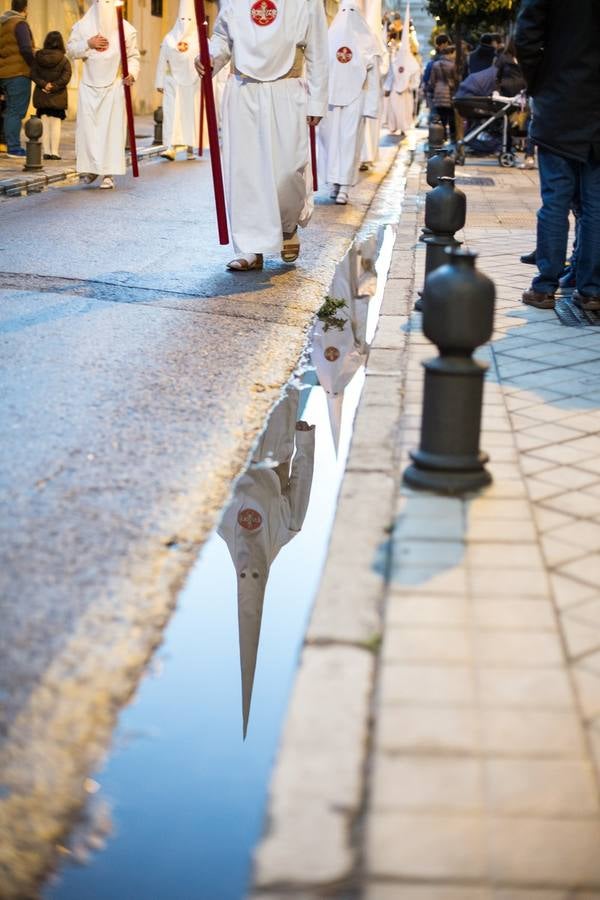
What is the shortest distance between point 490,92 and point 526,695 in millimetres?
20651

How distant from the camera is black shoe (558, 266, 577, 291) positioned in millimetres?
8469

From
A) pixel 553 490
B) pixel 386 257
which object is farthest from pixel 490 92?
pixel 553 490

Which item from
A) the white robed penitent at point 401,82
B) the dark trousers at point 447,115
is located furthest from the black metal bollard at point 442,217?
the white robed penitent at point 401,82

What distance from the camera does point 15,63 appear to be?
19.2 m

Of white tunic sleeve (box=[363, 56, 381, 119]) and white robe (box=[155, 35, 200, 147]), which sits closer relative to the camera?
white tunic sleeve (box=[363, 56, 381, 119])

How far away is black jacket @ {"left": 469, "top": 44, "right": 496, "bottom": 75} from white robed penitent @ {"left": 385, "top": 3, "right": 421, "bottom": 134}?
5.42 metres

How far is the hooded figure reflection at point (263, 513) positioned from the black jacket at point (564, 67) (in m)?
2.81

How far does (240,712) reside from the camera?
2938 millimetres

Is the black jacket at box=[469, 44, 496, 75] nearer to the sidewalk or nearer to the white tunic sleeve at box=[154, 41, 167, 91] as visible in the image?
the white tunic sleeve at box=[154, 41, 167, 91]

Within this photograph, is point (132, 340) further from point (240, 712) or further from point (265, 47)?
point (240, 712)

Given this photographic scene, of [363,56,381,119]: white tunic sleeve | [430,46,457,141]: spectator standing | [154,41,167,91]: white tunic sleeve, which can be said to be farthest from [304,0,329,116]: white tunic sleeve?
[430,46,457,141]: spectator standing

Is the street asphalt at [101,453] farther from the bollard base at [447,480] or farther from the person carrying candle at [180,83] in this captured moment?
the person carrying candle at [180,83]

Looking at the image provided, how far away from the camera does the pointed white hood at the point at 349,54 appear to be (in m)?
15.0

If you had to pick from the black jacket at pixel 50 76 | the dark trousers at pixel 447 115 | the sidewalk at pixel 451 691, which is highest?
the sidewalk at pixel 451 691
